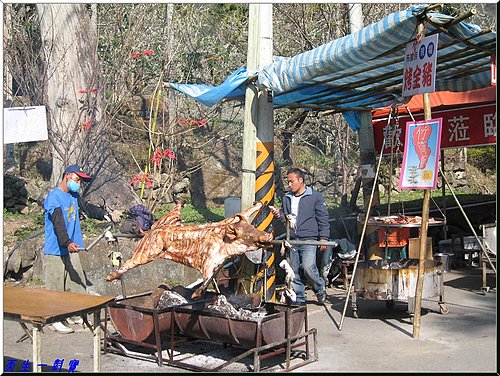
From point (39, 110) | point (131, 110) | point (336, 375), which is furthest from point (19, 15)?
point (336, 375)

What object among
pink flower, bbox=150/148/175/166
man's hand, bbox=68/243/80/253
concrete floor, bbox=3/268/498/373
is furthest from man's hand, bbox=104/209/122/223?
man's hand, bbox=68/243/80/253

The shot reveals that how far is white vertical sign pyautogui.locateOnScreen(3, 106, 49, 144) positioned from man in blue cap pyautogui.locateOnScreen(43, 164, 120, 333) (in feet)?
3.03

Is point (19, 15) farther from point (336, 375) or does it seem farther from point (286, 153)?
point (336, 375)

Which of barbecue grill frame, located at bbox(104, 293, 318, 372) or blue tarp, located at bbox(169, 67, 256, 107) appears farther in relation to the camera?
blue tarp, located at bbox(169, 67, 256, 107)

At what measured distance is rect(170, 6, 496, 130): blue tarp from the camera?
712cm

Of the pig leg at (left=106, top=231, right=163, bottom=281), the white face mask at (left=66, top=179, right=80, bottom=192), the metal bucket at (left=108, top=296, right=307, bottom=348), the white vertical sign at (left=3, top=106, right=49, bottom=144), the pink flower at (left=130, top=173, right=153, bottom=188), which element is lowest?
the metal bucket at (left=108, top=296, right=307, bottom=348)

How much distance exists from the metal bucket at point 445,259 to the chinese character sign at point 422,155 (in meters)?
4.15

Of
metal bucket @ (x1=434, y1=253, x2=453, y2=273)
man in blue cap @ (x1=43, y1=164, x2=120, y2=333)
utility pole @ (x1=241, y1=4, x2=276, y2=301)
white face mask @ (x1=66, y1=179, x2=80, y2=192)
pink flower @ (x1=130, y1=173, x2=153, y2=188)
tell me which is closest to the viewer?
man in blue cap @ (x1=43, y1=164, x2=120, y2=333)

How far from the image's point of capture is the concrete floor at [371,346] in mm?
6578

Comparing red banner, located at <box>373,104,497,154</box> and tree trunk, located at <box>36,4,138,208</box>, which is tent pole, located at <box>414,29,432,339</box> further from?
tree trunk, located at <box>36,4,138,208</box>

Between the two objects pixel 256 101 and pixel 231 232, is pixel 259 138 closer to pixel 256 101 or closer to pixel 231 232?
pixel 256 101

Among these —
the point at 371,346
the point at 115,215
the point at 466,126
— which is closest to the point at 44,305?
the point at 371,346

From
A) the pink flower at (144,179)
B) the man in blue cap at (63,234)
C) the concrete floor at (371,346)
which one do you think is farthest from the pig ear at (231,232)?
the pink flower at (144,179)

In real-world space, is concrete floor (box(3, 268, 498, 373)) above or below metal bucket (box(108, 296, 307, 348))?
below
